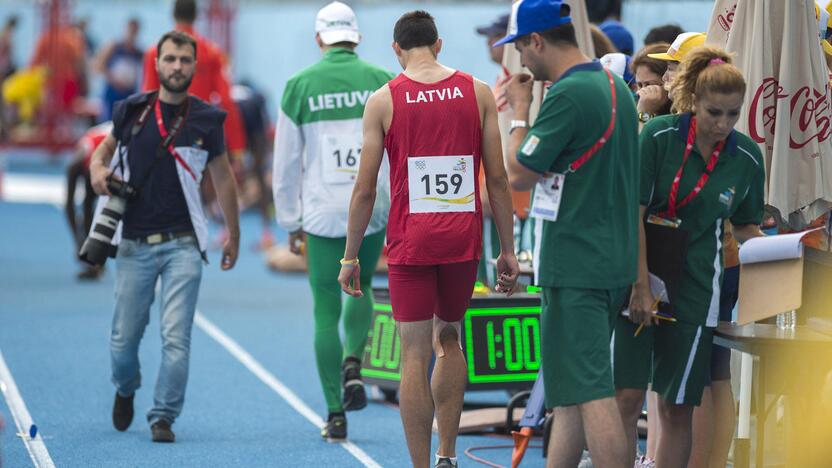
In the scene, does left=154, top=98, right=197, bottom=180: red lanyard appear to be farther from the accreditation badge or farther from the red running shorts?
the accreditation badge

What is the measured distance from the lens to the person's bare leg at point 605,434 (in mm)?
5070

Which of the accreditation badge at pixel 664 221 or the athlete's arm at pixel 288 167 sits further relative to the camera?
the athlete's arm at pixel 288 167

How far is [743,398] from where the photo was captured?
6703 mm

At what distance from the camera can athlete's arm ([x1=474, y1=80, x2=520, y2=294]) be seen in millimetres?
6066

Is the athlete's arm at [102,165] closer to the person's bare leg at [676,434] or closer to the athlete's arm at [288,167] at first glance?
the athlete's arm at [288,167]

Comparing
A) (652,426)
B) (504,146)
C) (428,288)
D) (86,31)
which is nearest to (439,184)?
(428,288)

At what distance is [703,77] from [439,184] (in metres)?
1.26

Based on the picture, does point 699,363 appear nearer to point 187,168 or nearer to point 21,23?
point 187,168

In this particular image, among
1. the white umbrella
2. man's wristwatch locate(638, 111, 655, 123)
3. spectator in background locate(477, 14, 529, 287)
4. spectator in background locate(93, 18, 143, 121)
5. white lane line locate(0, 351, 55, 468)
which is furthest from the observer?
spectator in background locate(93, 18, 143, 121)

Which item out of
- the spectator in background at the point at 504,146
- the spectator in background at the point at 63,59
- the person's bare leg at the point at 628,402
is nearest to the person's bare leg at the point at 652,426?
the person's bare leg at the point at 628,402

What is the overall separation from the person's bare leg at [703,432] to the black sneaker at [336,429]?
228cm

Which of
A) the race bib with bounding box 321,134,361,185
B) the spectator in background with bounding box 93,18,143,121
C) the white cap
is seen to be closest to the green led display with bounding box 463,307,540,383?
the race bib with bounding box 321,134,361,185

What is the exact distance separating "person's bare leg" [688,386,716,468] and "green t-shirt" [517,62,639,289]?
0.97m

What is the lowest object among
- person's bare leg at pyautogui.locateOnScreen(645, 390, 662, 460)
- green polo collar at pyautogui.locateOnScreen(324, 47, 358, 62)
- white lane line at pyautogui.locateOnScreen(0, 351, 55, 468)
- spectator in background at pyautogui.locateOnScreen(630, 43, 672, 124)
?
white lane line at pyautogui.locateOnScreen(0, 351, 55, 468)
